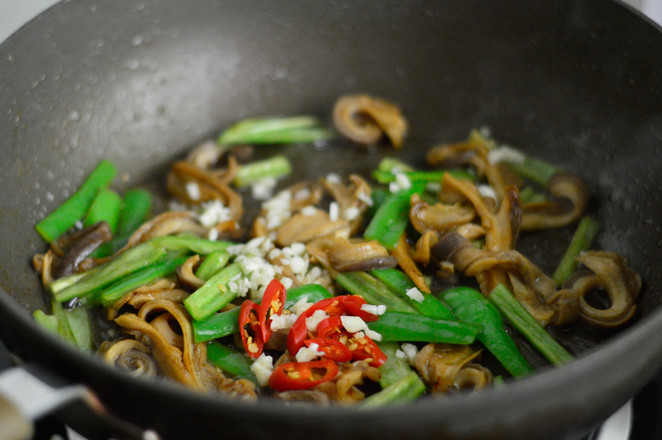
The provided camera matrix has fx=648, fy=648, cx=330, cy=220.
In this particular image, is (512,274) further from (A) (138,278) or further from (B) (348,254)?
(A) (138,278)

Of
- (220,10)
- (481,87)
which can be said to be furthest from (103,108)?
(481,87)

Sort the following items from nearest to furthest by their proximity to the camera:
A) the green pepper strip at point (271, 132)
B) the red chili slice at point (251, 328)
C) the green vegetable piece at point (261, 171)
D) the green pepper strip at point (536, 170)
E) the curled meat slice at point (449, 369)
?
the curled meat slice at point (449, 369) → the red chili slice at point (251, 328) → the green pepper strip at point (536, 170) → the green vegetable piece at point (261, 171) → the green pepper strip at point (271, 132)

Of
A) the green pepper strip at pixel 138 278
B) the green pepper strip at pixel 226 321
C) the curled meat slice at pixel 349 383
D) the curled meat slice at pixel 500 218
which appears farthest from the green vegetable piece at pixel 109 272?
the curled meat slice at pixel 500 218

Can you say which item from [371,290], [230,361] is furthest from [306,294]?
[230,361]

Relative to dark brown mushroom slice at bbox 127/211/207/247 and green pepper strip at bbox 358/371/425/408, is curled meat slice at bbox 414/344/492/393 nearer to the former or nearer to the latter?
green pepper strip at bbox 358/371/425/408

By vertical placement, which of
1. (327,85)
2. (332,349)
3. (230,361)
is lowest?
(230,361)

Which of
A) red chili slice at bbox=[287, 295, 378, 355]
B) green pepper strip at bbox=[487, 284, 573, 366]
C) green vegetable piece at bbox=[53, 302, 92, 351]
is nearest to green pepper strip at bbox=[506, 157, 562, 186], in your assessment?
green pepper strip at bbox=[487, 284, 573, 366]

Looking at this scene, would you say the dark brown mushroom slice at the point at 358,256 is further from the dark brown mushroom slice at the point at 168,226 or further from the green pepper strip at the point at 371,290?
the dark brown mushroom slice at the point at 168,226
